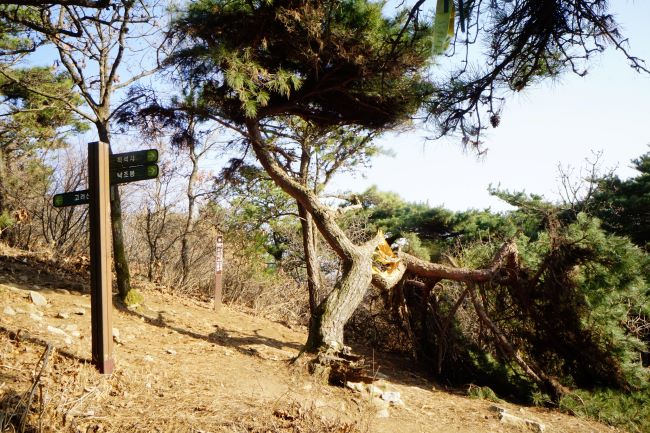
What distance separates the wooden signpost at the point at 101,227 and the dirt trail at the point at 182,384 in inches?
9.4

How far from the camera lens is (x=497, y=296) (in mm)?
7355

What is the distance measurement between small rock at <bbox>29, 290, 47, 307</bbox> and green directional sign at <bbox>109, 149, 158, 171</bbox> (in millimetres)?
2435

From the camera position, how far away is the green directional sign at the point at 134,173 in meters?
4.54

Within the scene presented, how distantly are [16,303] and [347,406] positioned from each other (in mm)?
4186

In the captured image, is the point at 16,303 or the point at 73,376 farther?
the point at 16,303

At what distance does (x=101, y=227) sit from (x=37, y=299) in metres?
2.31

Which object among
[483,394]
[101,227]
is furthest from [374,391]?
[101,227]

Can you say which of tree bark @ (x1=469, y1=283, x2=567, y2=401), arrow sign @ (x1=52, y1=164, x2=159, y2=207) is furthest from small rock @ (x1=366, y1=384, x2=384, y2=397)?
arrow sign @ (x1=52, y1=164, x2=159, y2=207)

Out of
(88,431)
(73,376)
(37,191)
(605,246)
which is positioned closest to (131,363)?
(73,376)

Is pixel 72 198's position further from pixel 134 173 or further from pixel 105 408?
pixel 105 408

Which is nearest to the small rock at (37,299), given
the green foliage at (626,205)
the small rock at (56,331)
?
the small rock at (56,331)

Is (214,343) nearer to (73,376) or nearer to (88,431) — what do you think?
(73,376)

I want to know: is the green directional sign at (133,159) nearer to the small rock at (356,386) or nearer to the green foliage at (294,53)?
the green foliage at (294,53)

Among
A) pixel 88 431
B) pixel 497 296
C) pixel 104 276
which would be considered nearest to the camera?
pixel 88 431
